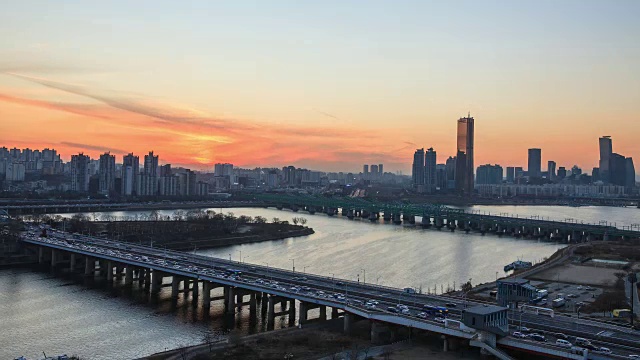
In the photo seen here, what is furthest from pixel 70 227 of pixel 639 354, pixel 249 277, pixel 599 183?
pixel 599 183

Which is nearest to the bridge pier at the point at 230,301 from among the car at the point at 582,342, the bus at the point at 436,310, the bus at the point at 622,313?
the bus at the point at 436,310

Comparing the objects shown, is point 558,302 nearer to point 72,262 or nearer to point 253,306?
point 253,306

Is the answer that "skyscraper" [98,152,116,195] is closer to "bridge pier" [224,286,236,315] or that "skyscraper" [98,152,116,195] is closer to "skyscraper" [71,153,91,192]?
"skyscraper" [71,153,91,192]

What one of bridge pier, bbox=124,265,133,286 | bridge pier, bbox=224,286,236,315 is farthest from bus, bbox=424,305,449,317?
bridge pier, bbox=124,265,133,286

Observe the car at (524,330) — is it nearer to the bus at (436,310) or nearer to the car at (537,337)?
the car at (537,337)

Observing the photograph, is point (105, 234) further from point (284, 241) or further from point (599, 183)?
point (599, 183)
